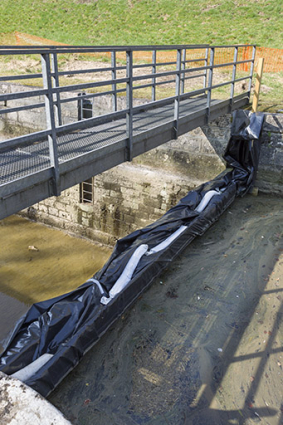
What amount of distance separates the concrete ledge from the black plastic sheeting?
22.3 inches

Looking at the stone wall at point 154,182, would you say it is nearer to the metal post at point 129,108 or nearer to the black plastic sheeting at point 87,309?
the black plastic sheeting at point 87,309

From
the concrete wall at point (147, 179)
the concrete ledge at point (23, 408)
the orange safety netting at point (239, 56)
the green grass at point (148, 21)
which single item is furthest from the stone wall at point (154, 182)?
the green grass at point (148, 21)

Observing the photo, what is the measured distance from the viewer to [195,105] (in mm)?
7523

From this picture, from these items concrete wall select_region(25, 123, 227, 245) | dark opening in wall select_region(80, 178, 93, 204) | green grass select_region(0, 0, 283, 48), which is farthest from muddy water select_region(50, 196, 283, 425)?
green grass select_region(0, 0, 283, 48)

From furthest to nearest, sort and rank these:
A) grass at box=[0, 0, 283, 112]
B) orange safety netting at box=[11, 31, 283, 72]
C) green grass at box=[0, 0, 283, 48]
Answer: green grass at box=[0, 0, 283, 48] < grass at box=[0, 0, 283, 112] < orange safety netting at box=[11, 31, 283, 72]

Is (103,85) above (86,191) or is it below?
above

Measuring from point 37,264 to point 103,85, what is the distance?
698 centimetres

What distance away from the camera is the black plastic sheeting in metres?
3.20

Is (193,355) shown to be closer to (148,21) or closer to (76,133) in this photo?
(76,133)

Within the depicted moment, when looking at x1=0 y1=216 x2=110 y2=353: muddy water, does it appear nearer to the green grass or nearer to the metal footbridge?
the metal footbridge

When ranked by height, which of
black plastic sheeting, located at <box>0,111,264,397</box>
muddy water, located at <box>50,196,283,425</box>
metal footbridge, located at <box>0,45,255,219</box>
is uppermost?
metal footbridge, located at <box>0,45,255,219</box>

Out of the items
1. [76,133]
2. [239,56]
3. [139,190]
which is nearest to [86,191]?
[139,190]

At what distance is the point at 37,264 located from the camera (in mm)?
9852

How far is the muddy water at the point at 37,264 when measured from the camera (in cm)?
860
